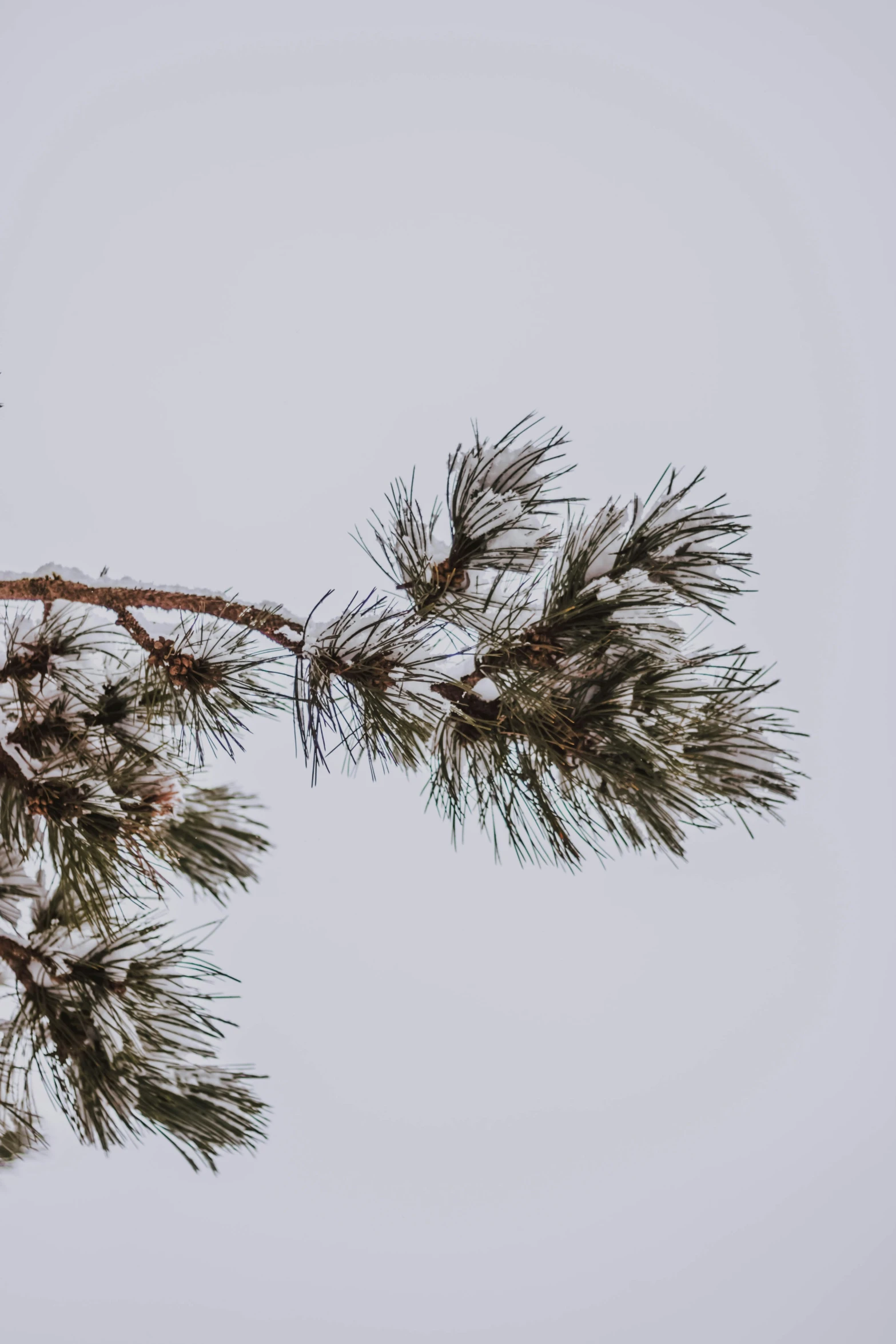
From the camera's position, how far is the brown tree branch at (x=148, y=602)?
1030 millimetres

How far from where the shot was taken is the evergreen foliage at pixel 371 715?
39.0 inches

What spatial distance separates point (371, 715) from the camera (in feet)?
3.43

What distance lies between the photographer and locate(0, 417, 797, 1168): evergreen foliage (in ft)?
3.25

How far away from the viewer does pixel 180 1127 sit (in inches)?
45.8

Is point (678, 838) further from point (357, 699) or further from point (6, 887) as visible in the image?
point (6, 887)

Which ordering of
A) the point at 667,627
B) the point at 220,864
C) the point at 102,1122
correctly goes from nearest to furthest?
the point at 667,627, the point at 102,1122, the point at 220,864

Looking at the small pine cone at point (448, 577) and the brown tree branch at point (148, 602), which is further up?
the small pine cone at point (448, 577)

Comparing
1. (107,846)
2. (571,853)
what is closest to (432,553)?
(571,853)

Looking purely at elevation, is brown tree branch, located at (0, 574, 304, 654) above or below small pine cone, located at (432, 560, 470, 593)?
below

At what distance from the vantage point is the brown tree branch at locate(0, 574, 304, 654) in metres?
1.03

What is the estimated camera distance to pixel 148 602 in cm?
104

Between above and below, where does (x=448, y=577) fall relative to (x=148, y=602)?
above

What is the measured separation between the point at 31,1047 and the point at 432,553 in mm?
824

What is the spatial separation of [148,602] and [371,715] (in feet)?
0.97
